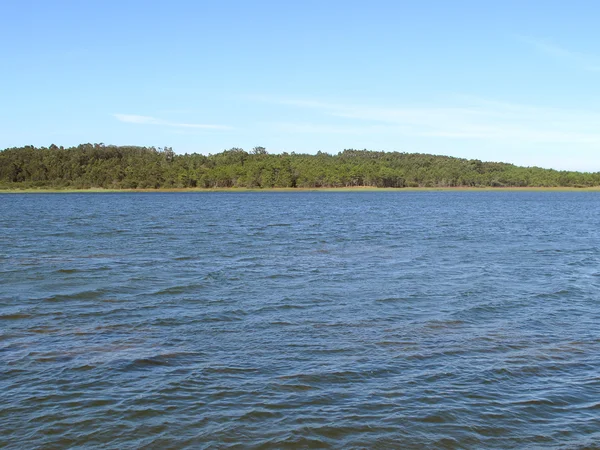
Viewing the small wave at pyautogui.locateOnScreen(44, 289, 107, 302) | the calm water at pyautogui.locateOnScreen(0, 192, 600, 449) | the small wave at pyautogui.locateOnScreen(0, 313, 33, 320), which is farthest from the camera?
the small wave at pyautogui.locateOnScreen(44, 289, 107, 302)

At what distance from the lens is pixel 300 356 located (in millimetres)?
11703

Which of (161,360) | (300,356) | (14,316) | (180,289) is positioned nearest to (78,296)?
(14,316)

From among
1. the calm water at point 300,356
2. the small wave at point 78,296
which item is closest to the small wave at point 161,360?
the calm water at point 300,356

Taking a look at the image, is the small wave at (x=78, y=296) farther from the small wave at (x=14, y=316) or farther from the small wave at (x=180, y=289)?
the small wave at (x=14, y=316)

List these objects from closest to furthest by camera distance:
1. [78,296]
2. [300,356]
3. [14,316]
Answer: [300,356], [14,316], [78,296]

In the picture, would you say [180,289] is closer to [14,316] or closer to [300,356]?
[14,316]

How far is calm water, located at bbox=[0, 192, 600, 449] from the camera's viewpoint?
8.49 m

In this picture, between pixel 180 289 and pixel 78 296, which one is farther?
pixel 180 289

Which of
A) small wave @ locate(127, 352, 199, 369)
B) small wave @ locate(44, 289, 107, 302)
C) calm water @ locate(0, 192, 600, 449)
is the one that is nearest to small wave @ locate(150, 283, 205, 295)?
calm water @ locate(0, 192, 600, 449)

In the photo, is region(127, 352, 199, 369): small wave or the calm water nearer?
the calm water

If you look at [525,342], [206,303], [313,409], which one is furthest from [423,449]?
[206,303]

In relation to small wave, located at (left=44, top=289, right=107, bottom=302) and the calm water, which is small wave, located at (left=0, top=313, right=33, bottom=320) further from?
small wave, located at (left=44, top=289, right=107, bottom=302)

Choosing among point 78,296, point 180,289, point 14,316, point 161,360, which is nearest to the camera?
point 161,360

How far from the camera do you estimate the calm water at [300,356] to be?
849 cm
